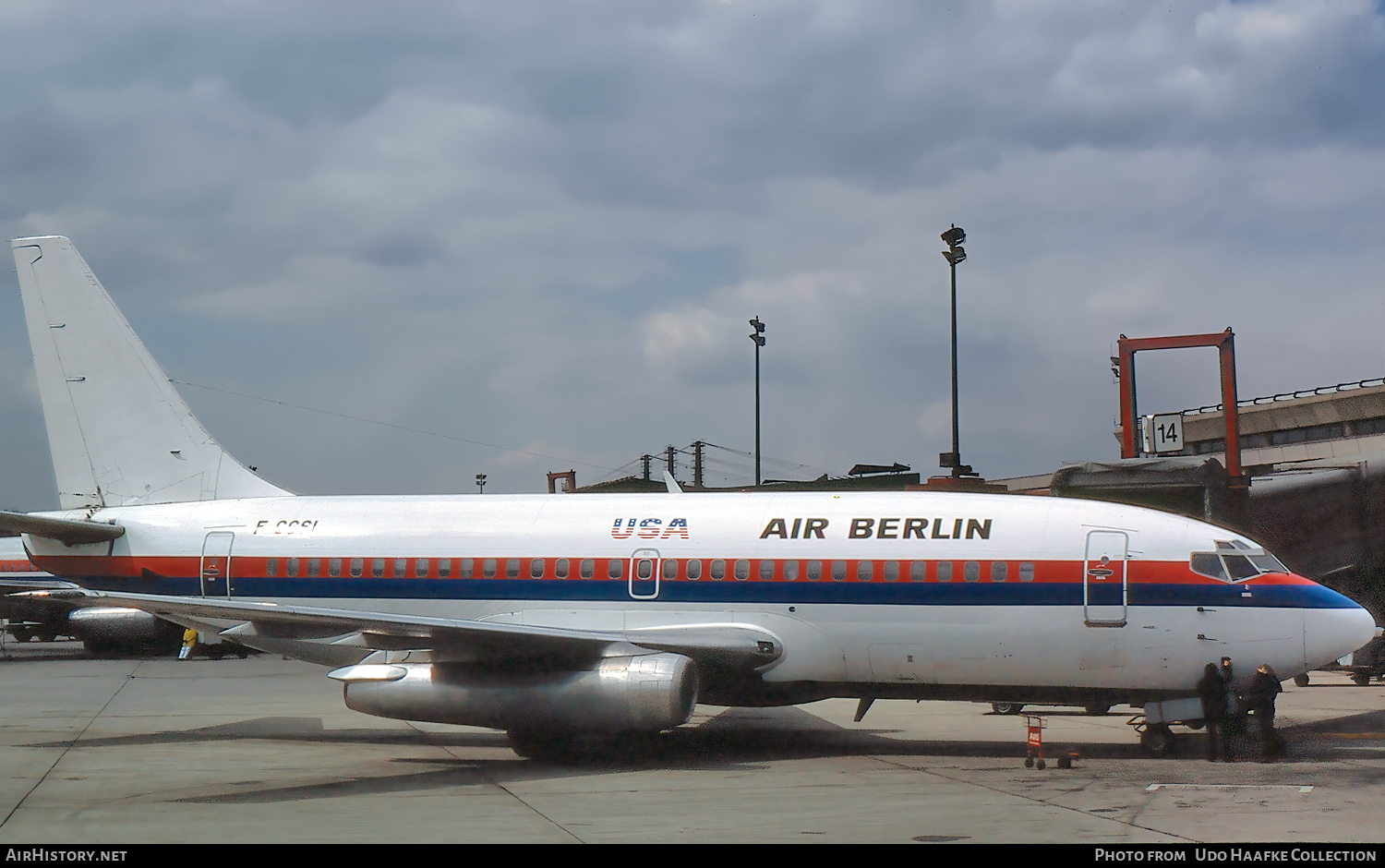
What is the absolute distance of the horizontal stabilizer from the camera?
22203mm

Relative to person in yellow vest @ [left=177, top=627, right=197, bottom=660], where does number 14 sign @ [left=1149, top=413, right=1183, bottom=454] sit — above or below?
above

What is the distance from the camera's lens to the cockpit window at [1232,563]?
58.1ft

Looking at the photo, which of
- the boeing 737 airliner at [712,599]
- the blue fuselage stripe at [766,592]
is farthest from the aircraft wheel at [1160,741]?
the blue fuselage stripe at [766,592]

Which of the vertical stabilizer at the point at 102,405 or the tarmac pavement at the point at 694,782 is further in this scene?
the vertical stabilizer at the point at 102,405

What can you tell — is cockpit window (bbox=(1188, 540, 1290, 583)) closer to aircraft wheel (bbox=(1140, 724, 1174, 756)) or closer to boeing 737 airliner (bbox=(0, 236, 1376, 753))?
boeing 737 airliner (bbox=(0, 236, 1376, 753))

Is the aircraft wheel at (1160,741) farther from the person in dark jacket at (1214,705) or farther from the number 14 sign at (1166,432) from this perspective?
the number 14 sign at (1166,432)

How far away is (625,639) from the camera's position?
18.0m

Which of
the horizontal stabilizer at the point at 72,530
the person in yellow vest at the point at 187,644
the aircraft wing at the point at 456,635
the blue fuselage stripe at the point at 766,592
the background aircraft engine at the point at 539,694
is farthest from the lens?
the person in yellow vest at the point at 187,644

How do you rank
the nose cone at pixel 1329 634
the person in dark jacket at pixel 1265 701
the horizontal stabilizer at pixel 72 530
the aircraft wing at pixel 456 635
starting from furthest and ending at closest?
the horizontal stabilizer at pixel 72 530 → the nose cone at pixel 1329 634 → the person in dark jacket at pixel 1265 701 → the aircraft wing at pixel 456 635

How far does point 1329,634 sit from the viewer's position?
56.8 ft

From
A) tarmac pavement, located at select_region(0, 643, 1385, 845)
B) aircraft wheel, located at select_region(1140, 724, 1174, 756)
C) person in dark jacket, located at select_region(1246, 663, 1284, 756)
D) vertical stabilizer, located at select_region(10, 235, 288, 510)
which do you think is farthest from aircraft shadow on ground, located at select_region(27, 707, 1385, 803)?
vertical stabilizer, located at select_region(10, 235, 288, 510)

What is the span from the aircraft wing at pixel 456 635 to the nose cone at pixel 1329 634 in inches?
309

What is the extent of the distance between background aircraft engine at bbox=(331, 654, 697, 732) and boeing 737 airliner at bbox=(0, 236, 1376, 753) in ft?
0.11
